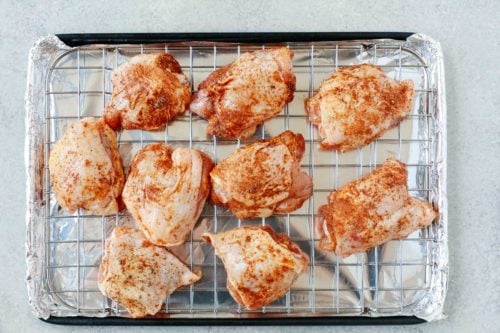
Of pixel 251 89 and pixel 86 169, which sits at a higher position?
pixel 251 89

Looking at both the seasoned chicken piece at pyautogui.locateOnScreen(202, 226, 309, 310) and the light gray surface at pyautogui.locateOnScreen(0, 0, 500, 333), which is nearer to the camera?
the seasoned chicken piece at pyautogui.locateOnScreen(202, 226, 309, 310)

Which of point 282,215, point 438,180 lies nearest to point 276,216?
point 282,215

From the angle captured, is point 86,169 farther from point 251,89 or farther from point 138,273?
point 251,89

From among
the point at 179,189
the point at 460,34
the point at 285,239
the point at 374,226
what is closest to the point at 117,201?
the point at 179,189

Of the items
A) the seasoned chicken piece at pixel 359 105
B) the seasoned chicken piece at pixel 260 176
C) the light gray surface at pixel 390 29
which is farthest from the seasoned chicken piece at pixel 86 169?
the seasoned chicken piece at pixel 359 105

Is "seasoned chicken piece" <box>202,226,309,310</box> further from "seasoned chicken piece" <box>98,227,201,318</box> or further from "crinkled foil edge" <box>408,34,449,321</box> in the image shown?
"crinkled foil edge" <box>408,34,449,321</box>

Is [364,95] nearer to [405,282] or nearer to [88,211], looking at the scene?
[405,282]

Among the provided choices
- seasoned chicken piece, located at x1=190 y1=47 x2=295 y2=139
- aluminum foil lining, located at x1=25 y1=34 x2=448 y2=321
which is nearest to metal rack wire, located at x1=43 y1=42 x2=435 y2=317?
aluminum foil lining, located at x1=25 y1=34 x2=448 y2=321

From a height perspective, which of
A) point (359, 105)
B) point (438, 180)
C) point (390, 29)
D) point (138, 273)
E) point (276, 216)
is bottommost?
point (138, 273)
